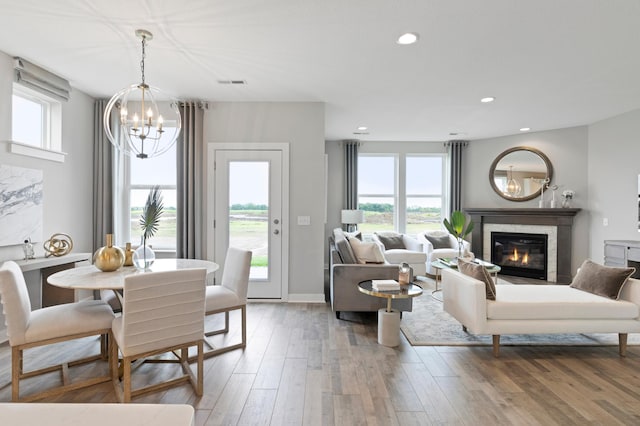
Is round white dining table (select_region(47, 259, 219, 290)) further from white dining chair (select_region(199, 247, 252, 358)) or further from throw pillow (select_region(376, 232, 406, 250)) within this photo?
throw pillow (select_region(376, 232, 406, 250))

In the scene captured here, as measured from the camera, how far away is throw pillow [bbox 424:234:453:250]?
6.27 meters

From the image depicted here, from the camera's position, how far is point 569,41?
2.83 m

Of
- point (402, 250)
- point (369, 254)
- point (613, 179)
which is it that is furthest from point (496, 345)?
point (613, 179)

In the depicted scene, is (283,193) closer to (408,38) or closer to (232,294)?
(232,294)

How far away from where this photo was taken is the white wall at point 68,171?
3230 millimetres

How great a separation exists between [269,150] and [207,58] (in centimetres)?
148

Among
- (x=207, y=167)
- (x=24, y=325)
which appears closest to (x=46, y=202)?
(x=207, y=167)

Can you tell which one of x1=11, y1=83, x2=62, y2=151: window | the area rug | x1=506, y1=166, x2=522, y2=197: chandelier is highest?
x1=11, y1=83, x2=62, y2=151: window

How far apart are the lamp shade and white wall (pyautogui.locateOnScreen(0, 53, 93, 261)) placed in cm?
406

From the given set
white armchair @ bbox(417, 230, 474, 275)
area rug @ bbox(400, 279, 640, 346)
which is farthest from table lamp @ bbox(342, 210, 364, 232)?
area rug @ bbox(400, 279, 640, 346)

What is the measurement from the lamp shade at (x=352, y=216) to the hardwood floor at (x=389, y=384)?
135 inches

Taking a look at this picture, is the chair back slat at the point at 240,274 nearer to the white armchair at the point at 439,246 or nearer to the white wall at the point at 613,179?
the white armchair at the point at 439,246

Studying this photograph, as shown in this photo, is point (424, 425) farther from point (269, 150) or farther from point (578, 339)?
point (269, 150)

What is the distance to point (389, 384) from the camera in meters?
2.42
